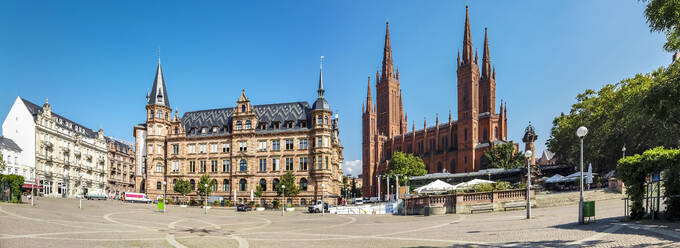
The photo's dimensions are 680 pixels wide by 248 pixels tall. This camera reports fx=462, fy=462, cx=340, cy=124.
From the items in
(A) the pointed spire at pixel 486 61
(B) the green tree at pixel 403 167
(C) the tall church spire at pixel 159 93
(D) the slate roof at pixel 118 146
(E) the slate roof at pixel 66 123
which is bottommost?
(B) the green tree at pixel 403 167

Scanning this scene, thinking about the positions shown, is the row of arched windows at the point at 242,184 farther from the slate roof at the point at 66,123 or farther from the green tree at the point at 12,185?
the green tree at the point at 12,185

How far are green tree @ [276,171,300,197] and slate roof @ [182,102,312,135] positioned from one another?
8.52 meters

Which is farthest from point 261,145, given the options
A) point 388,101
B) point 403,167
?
point 388,101

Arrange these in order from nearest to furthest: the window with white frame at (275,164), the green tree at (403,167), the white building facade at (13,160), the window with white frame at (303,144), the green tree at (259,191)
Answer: the green tree at (259,191)
the window with white frame at (303,144)
the white building facade at (13,160)
the window with white frame at (275,164)
the green tree at (403,167)

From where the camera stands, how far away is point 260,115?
233ft

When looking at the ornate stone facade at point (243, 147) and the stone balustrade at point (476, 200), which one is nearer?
the stone balustrade at point (476, 200)

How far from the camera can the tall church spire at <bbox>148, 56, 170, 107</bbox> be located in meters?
71.9

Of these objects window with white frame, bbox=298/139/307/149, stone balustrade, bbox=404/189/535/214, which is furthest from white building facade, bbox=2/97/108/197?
stone balustrade, bbox=404/189/535/214

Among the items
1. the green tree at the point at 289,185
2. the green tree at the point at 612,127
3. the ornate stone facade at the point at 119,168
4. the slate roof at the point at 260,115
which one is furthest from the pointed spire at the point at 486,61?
the ornate stone facade at the point at 119,168

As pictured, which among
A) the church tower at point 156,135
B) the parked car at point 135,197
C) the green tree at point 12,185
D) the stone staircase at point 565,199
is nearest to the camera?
the stone staircase at point 565,199

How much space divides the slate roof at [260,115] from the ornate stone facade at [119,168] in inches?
1380

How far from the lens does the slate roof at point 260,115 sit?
69.1m

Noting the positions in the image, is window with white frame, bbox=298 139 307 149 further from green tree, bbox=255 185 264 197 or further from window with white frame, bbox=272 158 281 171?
green tree, bbox=255 185 264 197

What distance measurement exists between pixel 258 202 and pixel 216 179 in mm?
8159
